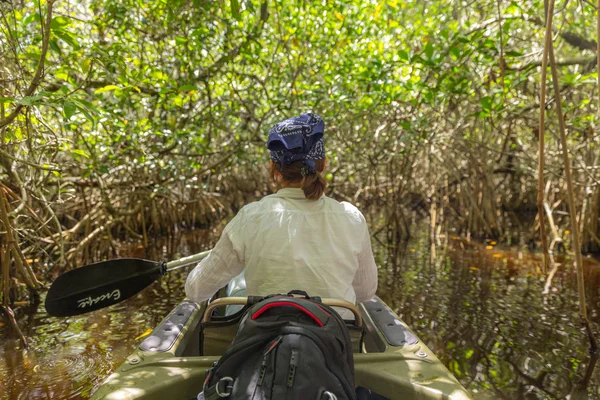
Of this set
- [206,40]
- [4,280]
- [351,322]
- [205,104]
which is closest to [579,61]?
[206,40]

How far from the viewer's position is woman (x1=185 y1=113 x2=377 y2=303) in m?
1.56

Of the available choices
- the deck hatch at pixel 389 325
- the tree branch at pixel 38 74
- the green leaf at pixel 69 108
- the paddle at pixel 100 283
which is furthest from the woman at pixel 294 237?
the tree branch at pixel 38 74

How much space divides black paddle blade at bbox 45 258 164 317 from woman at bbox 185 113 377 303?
80cm

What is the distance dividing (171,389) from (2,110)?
66.2 inches

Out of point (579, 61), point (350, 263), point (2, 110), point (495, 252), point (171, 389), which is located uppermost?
point (579, 61)

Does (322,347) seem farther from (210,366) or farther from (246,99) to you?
(246,99)

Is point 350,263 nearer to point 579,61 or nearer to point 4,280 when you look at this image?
point 4,280

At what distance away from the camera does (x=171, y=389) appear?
4.80 ft

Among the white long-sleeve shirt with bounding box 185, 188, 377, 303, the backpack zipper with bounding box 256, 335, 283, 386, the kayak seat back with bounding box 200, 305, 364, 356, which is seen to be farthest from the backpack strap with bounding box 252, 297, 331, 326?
the kayak seat back with bounding box 200, 305, 364, 356

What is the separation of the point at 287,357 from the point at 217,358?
52 centimetres

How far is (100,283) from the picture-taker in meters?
2.35

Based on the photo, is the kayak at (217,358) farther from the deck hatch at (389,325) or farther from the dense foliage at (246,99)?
the dense foliage at (246,99)

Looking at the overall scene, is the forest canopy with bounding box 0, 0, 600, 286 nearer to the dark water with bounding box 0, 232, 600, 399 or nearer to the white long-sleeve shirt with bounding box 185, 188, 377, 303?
the dark water with bounding box 0, 232, 600, 399

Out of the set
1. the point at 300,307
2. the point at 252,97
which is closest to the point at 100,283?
the point at 300,307
